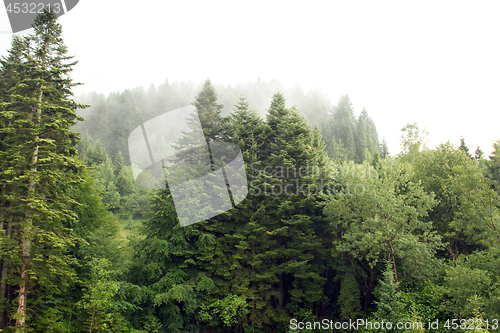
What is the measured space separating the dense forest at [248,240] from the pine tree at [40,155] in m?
0.08

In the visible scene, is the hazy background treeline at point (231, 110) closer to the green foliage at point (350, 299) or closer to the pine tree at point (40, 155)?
the green foliage at point (350, 299)

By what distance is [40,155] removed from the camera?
1380 centimetres

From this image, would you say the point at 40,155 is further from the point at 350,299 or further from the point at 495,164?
the point at 495,164

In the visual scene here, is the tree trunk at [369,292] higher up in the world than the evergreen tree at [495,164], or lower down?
lower down

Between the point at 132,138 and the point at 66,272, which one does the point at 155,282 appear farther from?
the point at 132,138

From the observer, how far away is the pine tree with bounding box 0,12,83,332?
1320cm

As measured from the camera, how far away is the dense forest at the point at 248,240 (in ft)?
44.7

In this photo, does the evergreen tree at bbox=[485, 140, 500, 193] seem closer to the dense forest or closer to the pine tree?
the dense forest

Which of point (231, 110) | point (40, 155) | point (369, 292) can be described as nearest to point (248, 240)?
point (369, 292)

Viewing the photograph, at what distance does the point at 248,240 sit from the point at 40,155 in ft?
44.7

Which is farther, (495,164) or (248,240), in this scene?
(248,240)

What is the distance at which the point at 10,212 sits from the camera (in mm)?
14062

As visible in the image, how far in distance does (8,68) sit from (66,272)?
1203cm

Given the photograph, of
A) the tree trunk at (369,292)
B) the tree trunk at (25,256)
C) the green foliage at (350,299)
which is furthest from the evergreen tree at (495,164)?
the tree trunk at (25,256)
